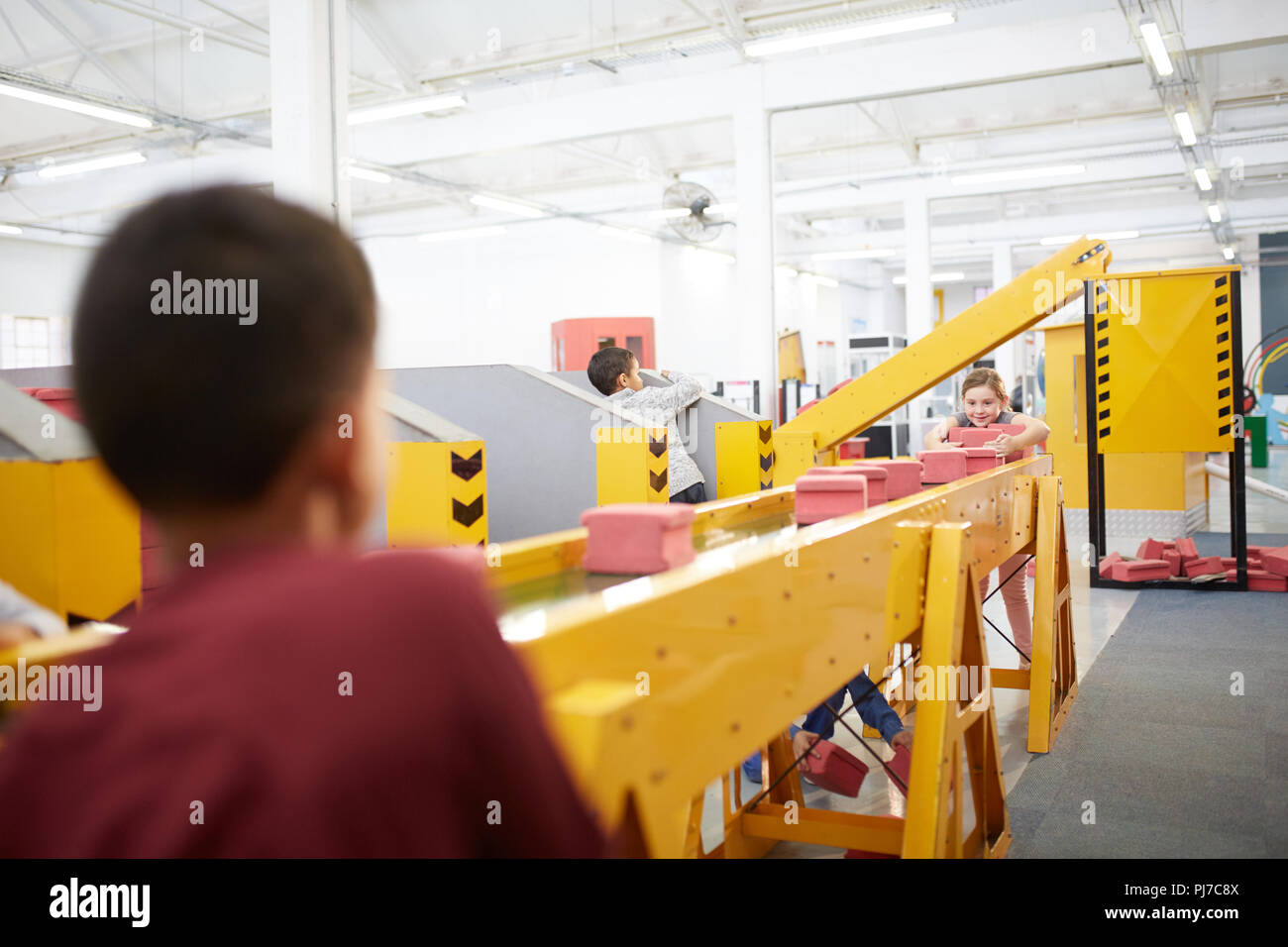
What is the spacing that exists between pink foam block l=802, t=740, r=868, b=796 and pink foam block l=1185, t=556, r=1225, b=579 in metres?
4.54

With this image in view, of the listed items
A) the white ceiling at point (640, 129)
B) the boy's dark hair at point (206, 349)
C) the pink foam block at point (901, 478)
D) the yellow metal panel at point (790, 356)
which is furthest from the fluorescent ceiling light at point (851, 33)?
the yellow metal panel at point (790, 356)

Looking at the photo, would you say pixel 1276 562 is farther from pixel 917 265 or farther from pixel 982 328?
pixel 917 265

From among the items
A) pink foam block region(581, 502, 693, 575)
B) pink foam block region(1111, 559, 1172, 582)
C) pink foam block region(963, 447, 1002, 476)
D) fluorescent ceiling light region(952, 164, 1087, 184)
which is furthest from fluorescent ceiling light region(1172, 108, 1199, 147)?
pink foam block region(581, 502, 693, 575)

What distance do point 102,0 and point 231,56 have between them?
2564mm

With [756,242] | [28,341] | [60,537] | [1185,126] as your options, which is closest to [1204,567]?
[756,242]

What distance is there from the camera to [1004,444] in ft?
14.5

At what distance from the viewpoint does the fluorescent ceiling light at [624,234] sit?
1583cm

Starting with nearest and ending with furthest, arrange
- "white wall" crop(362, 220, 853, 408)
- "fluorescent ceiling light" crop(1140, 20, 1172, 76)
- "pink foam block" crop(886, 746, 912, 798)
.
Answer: "pink foam block" crop(886, 746, 912, 798)
"fluorescent ceiling light" crop(1140, 20, 1172, 76)
"white wall" crop(362, 220, 853, 408)

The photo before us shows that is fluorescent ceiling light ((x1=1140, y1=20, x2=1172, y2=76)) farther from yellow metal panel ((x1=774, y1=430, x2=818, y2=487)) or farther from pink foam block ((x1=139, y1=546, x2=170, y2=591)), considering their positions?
pink foam block ((x1=139, y1=546, x2=170, y2=591))

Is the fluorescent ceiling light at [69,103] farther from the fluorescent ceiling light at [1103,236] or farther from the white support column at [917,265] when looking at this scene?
the fluorescent ceiling light at [1103,236]

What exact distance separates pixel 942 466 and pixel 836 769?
1044 millimetres

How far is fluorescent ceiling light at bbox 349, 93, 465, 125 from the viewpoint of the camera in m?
8.89

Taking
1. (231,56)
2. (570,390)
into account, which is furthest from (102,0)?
(570,390)
